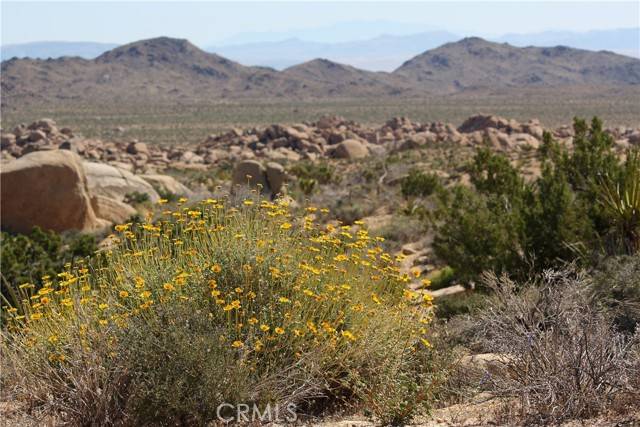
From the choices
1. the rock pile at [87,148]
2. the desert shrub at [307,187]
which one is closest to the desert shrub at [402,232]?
the desert shrub at [307,187]

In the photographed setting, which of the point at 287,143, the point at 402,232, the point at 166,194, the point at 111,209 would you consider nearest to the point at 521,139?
the point at 287,143

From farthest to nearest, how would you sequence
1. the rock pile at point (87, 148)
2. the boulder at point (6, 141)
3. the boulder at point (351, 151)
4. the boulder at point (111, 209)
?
1. the boulder at point (6, 141)
2. the boulder at point (351, 151)
3. the rock pile at point (87, 148)
4. the boulder at point (111, 209)

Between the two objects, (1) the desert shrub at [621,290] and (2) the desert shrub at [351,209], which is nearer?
(1) the desert shrub at [621,290]

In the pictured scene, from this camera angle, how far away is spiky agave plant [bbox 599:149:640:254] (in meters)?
7.71

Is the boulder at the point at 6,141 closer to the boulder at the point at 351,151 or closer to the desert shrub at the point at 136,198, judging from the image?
the boulder at the point at 351,151

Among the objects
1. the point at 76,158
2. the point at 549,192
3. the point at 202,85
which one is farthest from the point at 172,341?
the point at 202,85

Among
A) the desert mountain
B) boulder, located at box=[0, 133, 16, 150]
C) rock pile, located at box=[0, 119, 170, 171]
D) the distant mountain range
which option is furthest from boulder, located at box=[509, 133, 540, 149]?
the desert mountain

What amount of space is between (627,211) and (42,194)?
12517 millimetres

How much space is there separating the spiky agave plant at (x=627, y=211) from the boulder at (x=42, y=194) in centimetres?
1179

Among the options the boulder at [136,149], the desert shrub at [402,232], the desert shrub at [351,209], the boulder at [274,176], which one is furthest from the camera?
the boulder at [136,149]

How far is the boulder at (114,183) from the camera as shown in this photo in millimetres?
19078

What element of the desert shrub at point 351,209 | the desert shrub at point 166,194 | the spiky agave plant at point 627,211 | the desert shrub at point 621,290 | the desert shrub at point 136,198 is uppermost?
the spiky agave plant at point 627,211

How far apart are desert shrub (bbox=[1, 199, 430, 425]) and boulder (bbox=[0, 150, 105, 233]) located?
37.0ft

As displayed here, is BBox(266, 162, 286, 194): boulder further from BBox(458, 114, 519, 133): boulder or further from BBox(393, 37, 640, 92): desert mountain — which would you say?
BBox(393, 37, 640, 92): desert mountain
